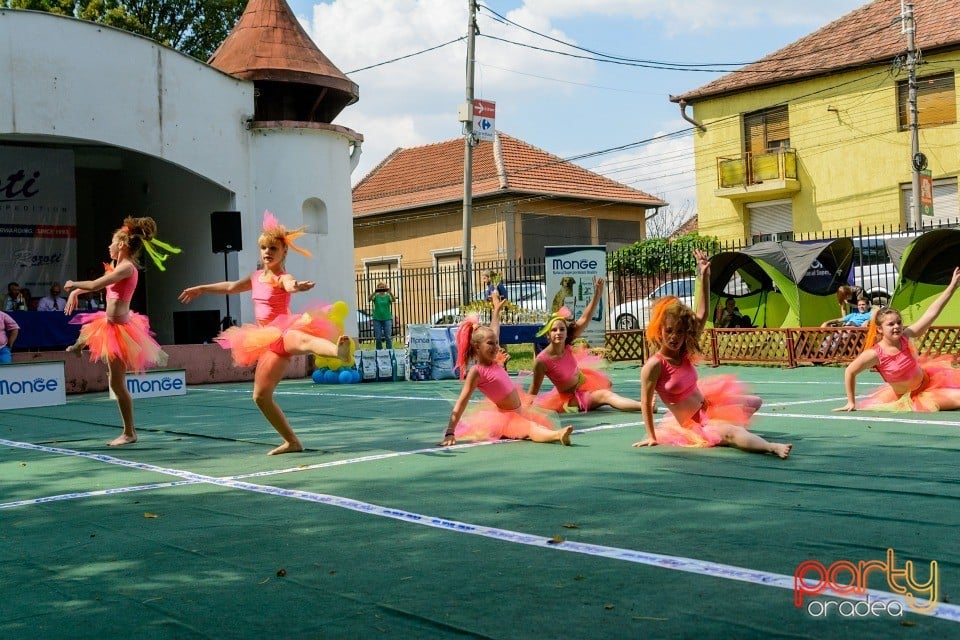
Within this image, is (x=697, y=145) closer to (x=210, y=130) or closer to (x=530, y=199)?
(x=530, y=199)

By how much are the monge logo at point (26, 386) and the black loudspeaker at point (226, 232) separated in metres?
7.54

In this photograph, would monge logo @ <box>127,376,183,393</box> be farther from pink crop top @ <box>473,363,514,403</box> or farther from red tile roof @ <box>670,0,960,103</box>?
red tile roof @ <box>670,0,960,103</box>

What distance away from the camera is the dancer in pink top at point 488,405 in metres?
8.23

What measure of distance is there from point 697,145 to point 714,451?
3233 cm

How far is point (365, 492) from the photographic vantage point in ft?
20.4

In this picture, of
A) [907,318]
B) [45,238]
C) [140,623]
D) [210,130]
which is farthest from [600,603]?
[45,238]

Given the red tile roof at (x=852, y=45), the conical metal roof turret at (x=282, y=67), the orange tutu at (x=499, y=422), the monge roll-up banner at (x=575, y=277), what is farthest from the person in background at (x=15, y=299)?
the red tile roof at (x=852, y=45)

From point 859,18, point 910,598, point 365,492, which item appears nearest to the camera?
point 910,598

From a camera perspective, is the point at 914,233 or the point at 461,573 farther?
the point at 914,233

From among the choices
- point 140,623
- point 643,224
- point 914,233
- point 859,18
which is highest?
point 859,18

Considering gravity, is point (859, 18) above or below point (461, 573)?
above

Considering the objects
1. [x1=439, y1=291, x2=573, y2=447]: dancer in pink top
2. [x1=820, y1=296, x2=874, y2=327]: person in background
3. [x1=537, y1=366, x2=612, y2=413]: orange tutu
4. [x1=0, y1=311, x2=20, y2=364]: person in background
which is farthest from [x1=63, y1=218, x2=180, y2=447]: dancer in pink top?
[x1=820, y1=296, x2=874, y2=327]: person in background

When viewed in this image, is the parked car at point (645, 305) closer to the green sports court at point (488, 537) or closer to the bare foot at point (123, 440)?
the green sports court at point (488, 537)

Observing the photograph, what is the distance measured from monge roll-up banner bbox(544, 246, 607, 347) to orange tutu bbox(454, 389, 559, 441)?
11330 millimetres
